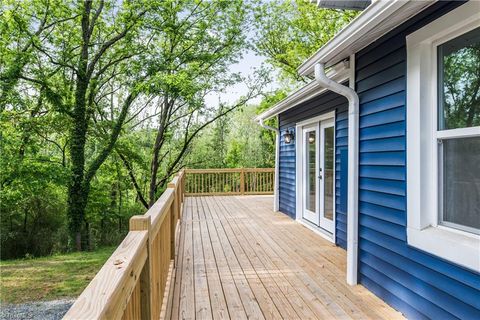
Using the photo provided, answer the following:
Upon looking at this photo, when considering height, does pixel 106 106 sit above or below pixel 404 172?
above

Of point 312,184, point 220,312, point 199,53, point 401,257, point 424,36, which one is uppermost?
point 199,53

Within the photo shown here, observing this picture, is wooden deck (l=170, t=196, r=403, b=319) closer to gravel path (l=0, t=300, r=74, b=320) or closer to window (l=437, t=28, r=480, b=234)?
window (l=437, t=28, r=480, b=234)

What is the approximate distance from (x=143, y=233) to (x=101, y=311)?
85cm

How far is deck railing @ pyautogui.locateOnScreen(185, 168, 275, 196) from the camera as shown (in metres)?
10.9

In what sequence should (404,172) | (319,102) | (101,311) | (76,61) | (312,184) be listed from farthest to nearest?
(76,61) < (312,184) < (319,102) < (404,172) < (101,311)

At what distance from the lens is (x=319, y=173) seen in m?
5.41

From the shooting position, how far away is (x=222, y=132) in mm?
18750

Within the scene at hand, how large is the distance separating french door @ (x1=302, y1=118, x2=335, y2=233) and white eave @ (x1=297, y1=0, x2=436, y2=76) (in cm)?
198

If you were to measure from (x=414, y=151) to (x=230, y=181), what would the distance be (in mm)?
9358

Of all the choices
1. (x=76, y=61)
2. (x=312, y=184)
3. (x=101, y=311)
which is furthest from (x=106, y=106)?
(x=101, y=311)

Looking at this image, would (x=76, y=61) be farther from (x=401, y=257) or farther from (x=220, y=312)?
(x=401, y=257)

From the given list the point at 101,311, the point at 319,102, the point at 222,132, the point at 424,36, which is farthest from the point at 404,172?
the point at 222,132

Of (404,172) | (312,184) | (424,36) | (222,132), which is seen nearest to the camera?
(424,36)

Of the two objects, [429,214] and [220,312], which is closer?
[429,214]
